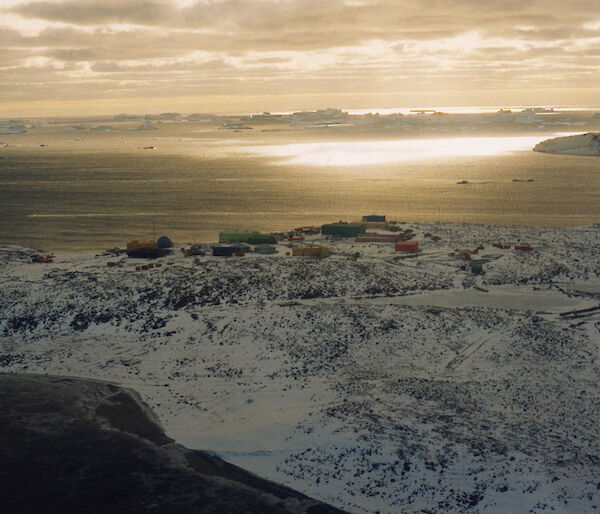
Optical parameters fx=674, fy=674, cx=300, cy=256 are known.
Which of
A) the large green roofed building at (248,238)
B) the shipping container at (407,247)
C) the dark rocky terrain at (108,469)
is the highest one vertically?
the large green roofed building at (248,238)

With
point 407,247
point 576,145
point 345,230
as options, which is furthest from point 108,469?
point 576,145

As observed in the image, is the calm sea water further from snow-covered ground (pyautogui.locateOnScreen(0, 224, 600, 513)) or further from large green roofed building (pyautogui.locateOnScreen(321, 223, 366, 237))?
snow-covered ground (pyautogui.locateOnScreen(0, 224, 600, 513))

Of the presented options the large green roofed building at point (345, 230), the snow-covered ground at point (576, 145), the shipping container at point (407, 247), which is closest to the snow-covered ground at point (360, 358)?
the shipping container at point (407, 247)

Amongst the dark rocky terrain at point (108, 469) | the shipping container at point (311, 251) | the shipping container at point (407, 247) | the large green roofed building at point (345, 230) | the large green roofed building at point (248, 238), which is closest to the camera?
the dark rocky terrain at point (108, 469)

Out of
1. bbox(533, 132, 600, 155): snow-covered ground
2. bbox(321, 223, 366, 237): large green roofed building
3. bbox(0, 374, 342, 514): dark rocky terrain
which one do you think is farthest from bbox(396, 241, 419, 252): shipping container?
bbox(533, 132, 600, 155): snow-covered ground

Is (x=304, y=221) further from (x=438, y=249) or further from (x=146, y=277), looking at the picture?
(x=146, y=277)

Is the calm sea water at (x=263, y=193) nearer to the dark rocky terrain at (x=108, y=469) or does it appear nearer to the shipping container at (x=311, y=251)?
the shipping container at (x=311, y=251)
